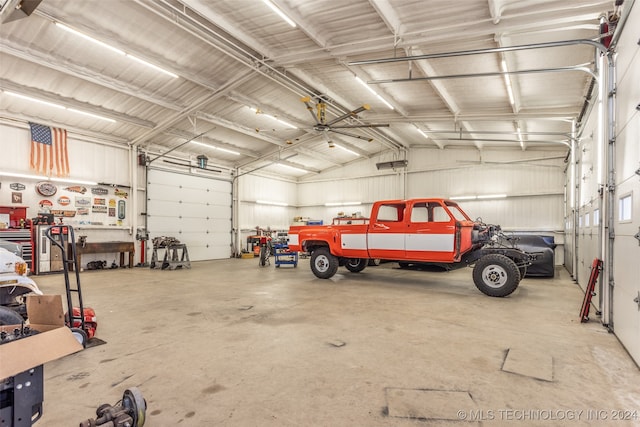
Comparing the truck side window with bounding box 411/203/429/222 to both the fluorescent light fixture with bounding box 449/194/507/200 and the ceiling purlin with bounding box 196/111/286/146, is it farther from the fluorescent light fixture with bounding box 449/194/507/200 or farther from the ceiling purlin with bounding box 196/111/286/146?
the ceiling purlin with bounding box 196/111/286/146

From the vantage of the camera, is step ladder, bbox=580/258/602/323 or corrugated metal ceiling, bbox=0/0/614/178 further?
corrugated metal ceiling, bbox=0/0/614/178

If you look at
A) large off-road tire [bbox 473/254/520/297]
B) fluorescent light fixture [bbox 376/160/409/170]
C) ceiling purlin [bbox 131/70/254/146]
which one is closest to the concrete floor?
large off-road tire [bbox 473/254/520/297]

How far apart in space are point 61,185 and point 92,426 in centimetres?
1081

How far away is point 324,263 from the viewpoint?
8203 millimetres

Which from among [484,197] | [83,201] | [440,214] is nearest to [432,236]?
[440,214]

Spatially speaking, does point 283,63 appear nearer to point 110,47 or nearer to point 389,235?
point 110,47

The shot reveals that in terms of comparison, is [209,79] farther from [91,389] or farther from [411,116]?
[91,389]

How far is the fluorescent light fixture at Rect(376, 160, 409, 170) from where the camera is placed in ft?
48.5

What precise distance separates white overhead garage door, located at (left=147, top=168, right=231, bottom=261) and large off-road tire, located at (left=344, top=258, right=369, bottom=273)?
7338 mm

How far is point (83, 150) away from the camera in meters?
10.3

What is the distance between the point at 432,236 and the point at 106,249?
10.0 m

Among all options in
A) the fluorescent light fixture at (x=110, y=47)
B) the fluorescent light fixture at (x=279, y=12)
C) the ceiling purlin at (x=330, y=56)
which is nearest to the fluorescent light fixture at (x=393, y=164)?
the ceiling purlin at (x=330, y=56)

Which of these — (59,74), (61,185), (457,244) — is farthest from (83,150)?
(457,244)

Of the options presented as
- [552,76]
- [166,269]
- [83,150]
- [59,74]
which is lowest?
[166,269]
